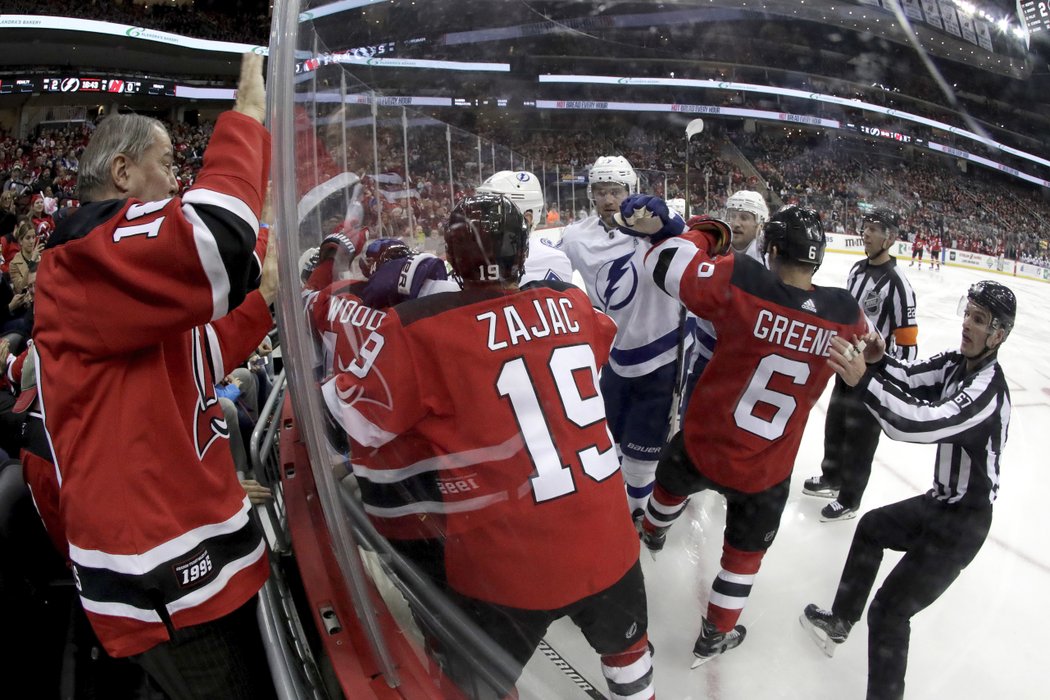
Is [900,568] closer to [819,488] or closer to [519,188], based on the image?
[819,488]

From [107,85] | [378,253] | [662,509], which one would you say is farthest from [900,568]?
[107,85]

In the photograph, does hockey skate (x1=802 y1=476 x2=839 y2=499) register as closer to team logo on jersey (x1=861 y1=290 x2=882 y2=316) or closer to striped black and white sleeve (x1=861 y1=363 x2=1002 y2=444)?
striped black and white sleeve (x1=861 y1=363 x2=1002 y2=444)

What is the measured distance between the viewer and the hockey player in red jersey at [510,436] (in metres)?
0.74

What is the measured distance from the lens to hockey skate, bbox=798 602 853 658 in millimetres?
910

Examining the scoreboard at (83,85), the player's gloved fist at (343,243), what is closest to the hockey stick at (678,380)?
the player's gloved fist at (343,243)

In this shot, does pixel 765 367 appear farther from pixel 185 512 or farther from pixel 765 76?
pixel 185 512

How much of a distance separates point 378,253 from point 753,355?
0.60 meters

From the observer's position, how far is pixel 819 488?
3.17 feet

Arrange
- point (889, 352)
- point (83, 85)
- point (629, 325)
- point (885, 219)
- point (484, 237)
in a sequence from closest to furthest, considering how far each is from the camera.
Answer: point (484, 237)
point (885, 219)
point (889, 352)
point (629, 325)
point (83, 85)

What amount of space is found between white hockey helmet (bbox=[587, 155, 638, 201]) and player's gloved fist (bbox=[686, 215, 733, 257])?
146mm

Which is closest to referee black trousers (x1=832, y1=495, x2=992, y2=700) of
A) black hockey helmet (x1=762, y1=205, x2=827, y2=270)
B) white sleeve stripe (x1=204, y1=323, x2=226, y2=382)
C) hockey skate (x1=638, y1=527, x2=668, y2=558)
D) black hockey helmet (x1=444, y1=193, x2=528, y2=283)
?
hockey skate (x1=638, y1=527, x2=668, y2=558)

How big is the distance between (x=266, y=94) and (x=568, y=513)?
0.68m

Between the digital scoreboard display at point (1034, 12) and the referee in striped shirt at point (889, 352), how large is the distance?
1.01 feet

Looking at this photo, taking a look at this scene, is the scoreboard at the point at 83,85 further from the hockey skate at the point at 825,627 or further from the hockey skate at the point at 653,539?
the hockey skate at the point at 825,627
